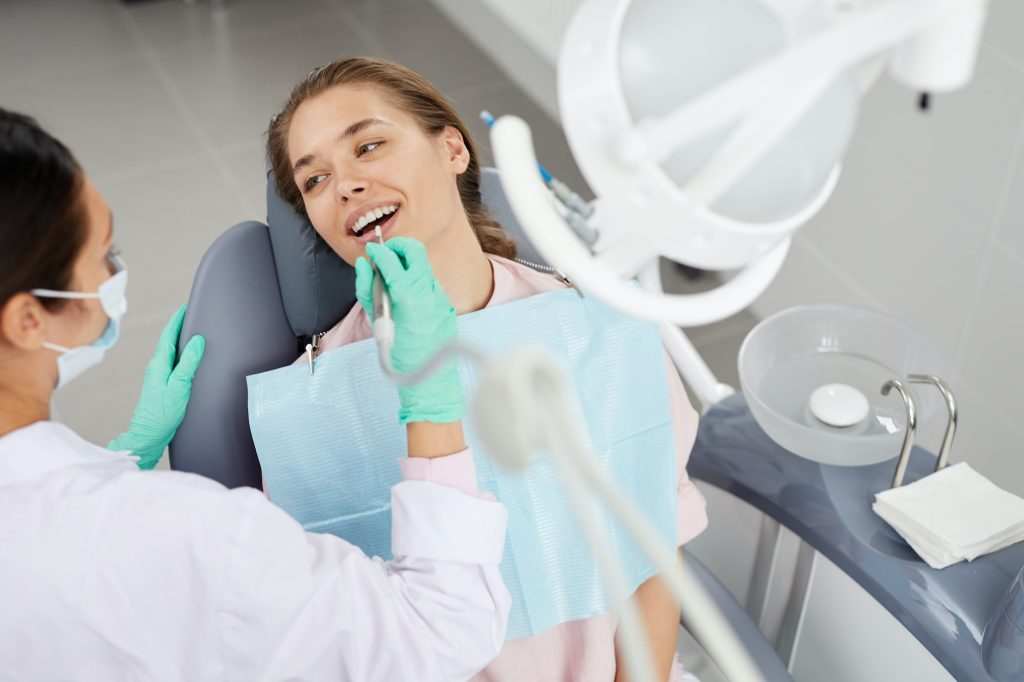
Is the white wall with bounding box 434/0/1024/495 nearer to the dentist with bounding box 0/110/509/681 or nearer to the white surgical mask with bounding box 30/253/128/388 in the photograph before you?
the dentist with bounding box 0/110/509/681

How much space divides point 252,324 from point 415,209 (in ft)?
0.97

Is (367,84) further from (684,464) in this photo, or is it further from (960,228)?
(960,228)

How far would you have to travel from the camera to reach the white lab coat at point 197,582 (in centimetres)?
105

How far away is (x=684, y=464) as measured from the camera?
1.63 meters

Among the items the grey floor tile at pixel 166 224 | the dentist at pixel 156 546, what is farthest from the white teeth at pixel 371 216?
the grey floor tile at pixel 166 224

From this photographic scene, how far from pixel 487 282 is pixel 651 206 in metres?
0.96

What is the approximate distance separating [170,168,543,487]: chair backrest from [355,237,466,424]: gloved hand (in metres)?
0.39

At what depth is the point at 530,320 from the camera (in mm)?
1532

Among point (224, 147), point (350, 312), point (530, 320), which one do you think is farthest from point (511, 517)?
point (224, 147)

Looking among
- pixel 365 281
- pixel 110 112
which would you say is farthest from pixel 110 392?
pixel 365 281

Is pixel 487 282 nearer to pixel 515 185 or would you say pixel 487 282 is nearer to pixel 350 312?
pixel 350 312

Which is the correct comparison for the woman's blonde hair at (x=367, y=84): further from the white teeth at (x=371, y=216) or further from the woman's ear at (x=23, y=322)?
the woman's ear at (x=23, y=322)

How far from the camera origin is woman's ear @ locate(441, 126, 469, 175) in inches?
66.7

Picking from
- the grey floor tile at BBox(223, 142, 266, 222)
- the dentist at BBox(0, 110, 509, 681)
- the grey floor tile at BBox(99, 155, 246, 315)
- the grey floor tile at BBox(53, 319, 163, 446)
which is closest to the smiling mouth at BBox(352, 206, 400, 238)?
the dentist at BBox(0, 110, 509, 681)
